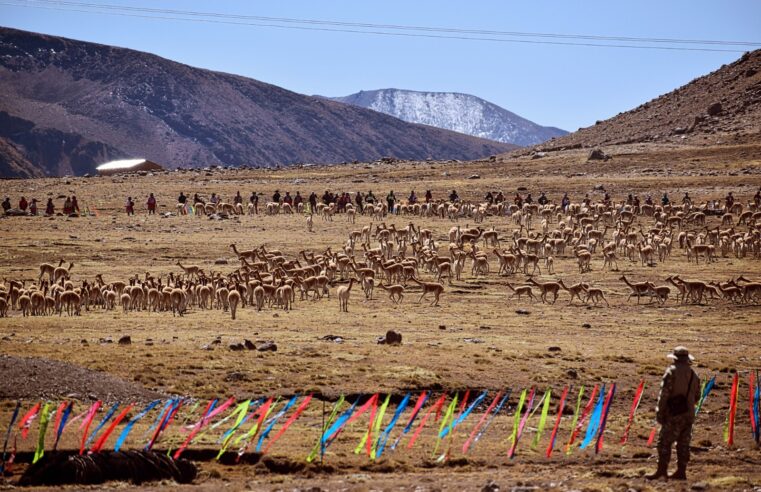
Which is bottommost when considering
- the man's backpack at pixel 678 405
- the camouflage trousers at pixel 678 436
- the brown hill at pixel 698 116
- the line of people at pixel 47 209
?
the camouflage trousers at pixel 678 436

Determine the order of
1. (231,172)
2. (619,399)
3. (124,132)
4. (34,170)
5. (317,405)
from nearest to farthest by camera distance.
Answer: (317,405), (619,399), (231,172), (34,170), (124,132)

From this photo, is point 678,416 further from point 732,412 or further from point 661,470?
point 732,412

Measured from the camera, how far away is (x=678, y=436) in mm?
15008

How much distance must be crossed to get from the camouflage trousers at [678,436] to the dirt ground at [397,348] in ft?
1.91

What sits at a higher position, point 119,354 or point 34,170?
point 34,170

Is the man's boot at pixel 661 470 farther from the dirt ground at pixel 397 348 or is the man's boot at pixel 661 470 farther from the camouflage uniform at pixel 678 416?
the dirt ground at pixel 397 348

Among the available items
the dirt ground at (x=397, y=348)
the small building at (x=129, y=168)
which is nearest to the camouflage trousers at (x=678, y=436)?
the dirt ground at (x=397, y=348)

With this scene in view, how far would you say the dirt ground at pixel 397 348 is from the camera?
53.6ft

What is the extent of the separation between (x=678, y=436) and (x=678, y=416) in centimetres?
34

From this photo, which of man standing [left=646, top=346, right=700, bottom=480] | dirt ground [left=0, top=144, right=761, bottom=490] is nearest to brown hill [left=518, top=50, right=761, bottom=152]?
dirt ground [left=0, top=144, right=761, bottom=490]

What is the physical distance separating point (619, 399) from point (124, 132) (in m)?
182

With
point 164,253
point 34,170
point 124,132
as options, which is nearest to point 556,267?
point 164,253

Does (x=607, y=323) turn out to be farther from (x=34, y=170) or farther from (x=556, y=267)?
(x=34, y=170)

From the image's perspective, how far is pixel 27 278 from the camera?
39.8 m
